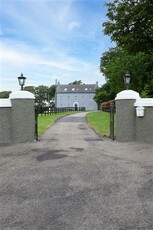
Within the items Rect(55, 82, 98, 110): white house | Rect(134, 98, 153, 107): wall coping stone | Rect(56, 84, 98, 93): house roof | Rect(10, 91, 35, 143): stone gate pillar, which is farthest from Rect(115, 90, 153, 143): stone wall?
Rect(56, 84, 98, 93): house roof

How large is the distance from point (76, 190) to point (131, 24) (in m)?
20.9

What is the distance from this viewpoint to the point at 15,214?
3979 mm

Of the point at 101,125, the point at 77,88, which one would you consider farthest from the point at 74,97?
the point at 101,125

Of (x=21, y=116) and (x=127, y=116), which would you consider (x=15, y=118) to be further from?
(x=127, y=116)

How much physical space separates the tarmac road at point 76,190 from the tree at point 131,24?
16766 millimetres

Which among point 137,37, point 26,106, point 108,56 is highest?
point 108,56

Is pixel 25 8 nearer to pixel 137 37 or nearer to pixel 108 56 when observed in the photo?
pixel 137 37

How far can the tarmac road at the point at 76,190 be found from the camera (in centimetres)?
375

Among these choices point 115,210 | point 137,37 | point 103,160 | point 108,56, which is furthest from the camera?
point 108,56

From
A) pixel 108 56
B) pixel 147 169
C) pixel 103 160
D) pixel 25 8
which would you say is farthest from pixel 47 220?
pixel 108 56

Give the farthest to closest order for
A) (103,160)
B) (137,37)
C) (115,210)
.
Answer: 1. (137,37)
2. (103,160)
3. (115,210)

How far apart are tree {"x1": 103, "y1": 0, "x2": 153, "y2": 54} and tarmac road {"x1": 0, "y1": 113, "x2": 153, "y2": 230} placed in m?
16.8

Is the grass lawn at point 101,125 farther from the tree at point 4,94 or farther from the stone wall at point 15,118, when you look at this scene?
the tree at point 4,94

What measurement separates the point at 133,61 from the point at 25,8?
1992cm
